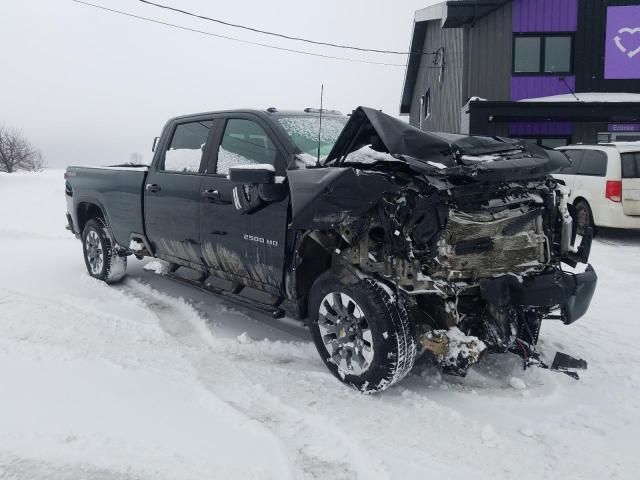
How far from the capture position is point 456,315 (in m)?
3.28

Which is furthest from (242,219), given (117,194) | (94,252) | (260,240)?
(94,252)

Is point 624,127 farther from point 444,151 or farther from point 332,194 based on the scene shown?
point 332,194

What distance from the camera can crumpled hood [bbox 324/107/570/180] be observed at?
10.5ft

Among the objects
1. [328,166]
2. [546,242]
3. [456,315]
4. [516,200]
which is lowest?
[456,315]

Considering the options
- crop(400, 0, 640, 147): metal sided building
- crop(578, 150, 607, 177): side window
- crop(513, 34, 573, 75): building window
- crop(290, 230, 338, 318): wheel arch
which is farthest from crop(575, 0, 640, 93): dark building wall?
crop(290, 230, 338, 318): wheel arch

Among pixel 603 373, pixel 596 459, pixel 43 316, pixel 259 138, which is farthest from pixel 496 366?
pixel 43 316

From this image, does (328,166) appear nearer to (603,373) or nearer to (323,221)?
(323,221)

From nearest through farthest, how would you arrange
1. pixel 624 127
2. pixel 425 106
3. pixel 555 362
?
pixel 555 362 → pixel 624 127 → pixel 425 106

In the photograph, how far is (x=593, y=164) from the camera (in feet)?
31.0

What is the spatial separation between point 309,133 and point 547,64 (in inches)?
583

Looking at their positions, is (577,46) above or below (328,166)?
above

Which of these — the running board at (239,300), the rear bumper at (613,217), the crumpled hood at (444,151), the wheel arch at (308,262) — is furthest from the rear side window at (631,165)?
the running board at (239,300)

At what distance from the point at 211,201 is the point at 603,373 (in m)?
3.28

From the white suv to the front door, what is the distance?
246 inches
